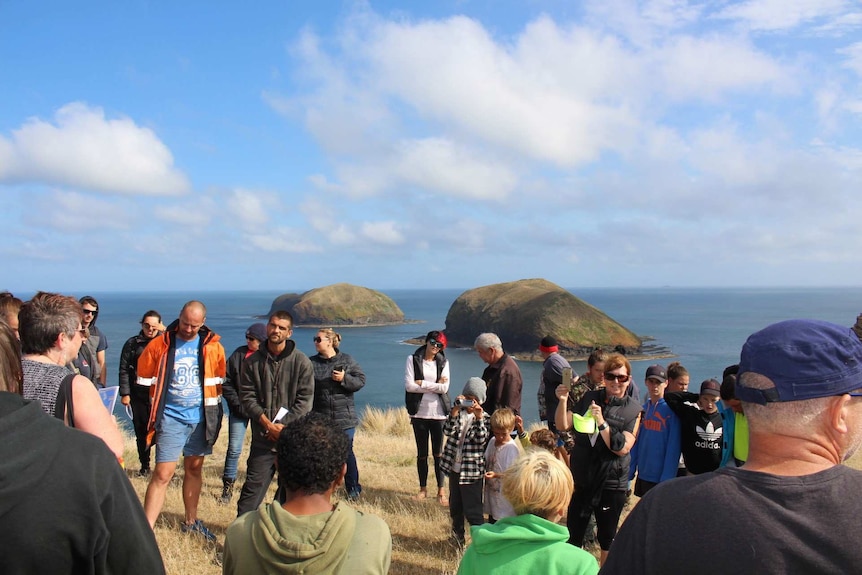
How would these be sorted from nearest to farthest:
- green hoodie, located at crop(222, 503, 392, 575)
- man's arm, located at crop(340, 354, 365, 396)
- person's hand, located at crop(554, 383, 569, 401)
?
1. green hoodie, located at crop(222, 503, 392, 575)
2. person's hand, located at crop(554, 383, 569, 401)
3. man's arm, located at crop(340, 354, 365, 396)

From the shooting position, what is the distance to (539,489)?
108 inches

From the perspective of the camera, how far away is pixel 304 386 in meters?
5.26

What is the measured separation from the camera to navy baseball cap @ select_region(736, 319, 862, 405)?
1418 millimetres

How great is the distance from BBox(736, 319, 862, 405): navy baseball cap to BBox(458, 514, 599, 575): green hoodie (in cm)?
139

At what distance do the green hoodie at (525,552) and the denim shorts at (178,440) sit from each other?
125 inches

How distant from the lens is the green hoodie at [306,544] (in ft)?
7.47

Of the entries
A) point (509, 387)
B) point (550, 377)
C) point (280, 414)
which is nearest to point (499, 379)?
point (509, 387)

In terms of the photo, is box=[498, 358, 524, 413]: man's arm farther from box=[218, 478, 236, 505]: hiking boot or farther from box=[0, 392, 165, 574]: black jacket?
box=[0, 392, 165, 574]: black jacket

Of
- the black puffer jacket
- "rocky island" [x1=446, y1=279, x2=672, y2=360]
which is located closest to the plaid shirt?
the black puffer jacket

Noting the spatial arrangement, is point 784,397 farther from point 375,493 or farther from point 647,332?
point 647,332

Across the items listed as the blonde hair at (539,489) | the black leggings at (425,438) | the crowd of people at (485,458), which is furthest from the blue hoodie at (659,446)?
the black leggings at (425,438)

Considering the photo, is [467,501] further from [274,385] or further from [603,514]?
[274,385]

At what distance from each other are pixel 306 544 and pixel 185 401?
3119 mm

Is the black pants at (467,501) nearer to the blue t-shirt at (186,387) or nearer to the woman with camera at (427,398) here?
the woman with camera at (427,398)
